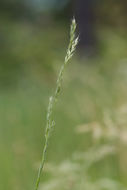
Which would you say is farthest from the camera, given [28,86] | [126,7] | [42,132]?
[126,7]

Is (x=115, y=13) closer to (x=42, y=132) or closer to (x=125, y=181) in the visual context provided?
(x=42, y=132)

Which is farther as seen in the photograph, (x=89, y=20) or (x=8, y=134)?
(x=89, y=20)

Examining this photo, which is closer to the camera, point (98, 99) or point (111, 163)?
point (111, 163)

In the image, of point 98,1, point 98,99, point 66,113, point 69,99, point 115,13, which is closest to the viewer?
point 66,113

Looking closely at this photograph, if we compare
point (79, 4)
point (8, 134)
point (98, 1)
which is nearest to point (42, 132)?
point (8, 134)

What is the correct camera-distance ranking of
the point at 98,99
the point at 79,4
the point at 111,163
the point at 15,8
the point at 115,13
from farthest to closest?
the point at 15,8 → the point at 79,4 → the point at 115,13 → the point at 98,99 → the point at 111,163

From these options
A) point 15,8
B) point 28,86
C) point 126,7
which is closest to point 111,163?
point 28,86

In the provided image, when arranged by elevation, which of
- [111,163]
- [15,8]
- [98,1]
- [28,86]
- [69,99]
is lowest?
[15,8]

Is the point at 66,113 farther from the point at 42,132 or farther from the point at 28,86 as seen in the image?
the point at 28,86

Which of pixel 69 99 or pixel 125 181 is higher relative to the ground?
pixel 125 181
